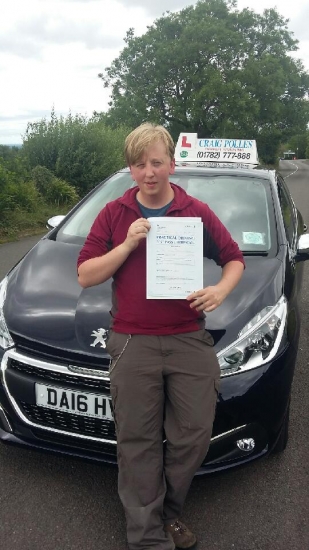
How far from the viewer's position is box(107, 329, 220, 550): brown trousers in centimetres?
203

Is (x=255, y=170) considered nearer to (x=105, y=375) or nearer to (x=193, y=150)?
(x=193, y=150)

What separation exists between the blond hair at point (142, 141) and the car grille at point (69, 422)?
118cm

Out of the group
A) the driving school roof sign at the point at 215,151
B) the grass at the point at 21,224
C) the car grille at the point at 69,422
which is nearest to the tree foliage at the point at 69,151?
the grass at the point at 21,224

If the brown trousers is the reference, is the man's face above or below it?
above

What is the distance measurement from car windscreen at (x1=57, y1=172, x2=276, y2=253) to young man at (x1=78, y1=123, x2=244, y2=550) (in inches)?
51.1

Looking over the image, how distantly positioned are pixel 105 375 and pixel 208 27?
41.2 m

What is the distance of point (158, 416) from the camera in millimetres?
2078

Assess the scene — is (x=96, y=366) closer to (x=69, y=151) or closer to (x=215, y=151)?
(x=215, y=151)

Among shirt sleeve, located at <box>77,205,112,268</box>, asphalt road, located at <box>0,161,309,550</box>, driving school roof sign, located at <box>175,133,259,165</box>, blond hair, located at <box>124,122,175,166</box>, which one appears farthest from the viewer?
driving school roof sign, located at <box>175,133,259,165</box>

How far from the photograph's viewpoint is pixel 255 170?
4207 millimetres

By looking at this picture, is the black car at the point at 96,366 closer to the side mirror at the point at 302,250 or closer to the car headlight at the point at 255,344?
the car headlight at the point at 255,344

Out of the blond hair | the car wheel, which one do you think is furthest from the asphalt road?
the blond hair

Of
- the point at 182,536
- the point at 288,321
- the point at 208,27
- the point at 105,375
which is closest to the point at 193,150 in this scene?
the point at 288,321

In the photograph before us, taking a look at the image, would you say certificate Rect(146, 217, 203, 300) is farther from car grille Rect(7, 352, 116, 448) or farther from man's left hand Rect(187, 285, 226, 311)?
car grille Rect(7, 352, 116, 448)
